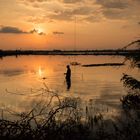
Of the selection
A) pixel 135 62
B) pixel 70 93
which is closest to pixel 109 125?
pixel 135 62

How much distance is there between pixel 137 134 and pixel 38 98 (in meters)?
12.6

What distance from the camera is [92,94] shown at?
2814 cm

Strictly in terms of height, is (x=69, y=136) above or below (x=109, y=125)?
above

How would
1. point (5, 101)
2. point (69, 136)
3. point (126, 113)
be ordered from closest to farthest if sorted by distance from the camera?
point (69, 136), point (126, 113), point (5, 101)

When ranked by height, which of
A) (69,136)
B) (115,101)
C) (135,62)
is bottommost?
(115,101)

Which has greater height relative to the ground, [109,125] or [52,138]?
[52,138]

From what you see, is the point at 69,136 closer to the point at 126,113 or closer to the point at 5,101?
the point at 126,113

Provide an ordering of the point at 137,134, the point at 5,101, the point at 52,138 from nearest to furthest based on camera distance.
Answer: the point at 52,138
the point at 137,134
the point at 5,101

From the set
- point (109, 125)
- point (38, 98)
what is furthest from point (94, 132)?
point (38, 98)

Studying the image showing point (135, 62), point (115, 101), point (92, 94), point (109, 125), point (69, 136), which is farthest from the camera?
point (92, 94)

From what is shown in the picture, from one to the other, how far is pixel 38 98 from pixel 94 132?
10.1 m

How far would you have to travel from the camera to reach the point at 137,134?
490 inches

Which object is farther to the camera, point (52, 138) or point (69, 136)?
point (69, 136)

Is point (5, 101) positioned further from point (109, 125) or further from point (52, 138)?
point (52, 138)
